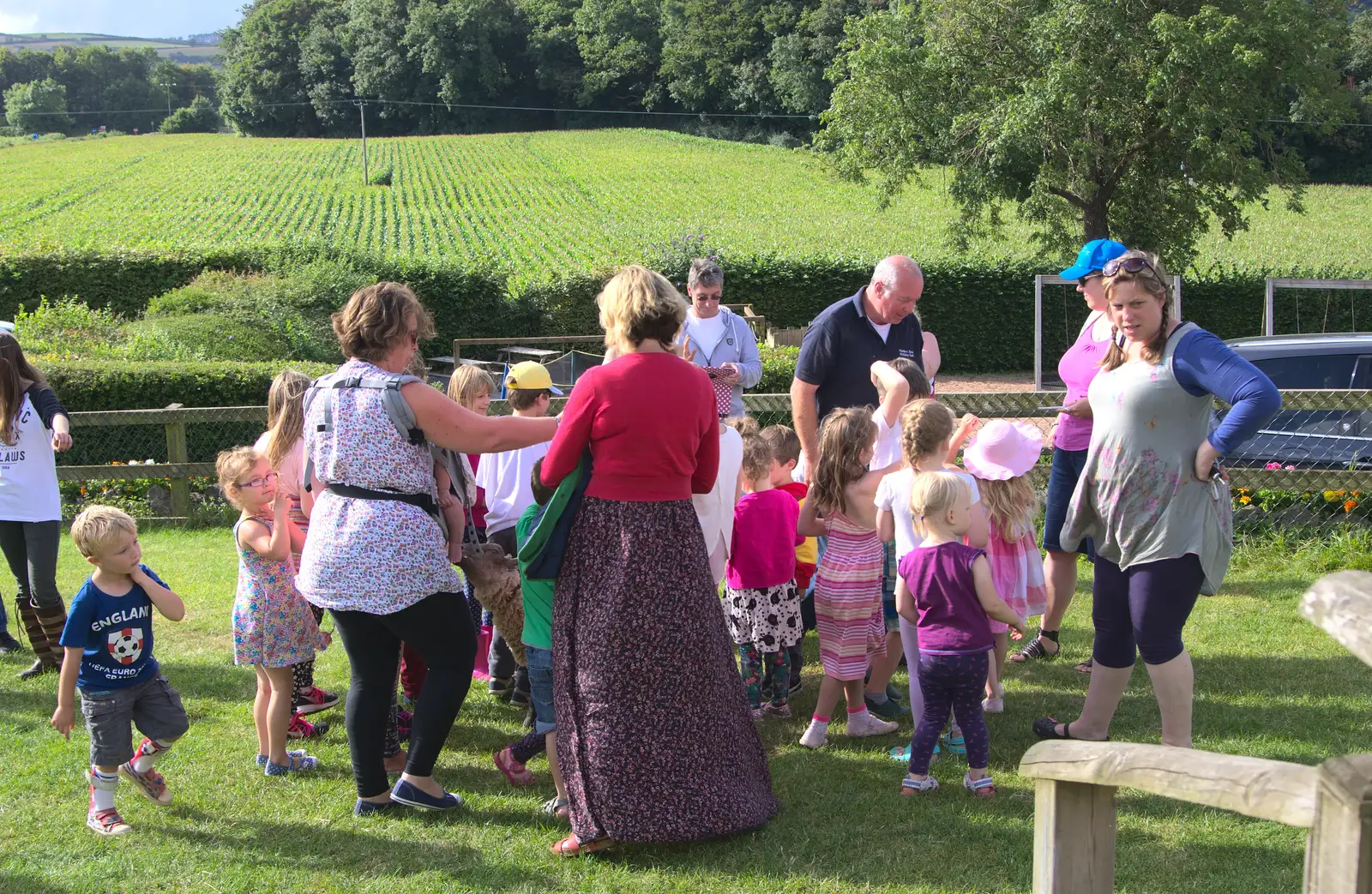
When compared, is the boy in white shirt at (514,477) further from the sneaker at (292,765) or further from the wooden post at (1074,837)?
the wooden post at (1074,837)

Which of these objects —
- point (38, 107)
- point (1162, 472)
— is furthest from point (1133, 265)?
point (38, 107)

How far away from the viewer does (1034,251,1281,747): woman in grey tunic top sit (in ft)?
13.0

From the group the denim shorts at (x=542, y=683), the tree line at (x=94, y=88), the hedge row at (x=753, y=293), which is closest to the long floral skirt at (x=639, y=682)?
the denim shorts at (x=542, y=683)

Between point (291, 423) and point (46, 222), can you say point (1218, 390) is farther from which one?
point (46, 222)

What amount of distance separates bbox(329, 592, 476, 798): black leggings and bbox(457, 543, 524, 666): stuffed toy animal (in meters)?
0.44

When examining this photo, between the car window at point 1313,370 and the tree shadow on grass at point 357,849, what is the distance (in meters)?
6.71

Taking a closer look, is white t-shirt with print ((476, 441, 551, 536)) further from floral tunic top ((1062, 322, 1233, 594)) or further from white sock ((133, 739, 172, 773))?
floral tunic top ((1062, 322, 1233, 594))

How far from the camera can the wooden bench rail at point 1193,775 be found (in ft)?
5.39

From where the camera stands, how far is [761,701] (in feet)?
16.9

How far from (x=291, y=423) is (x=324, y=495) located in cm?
104

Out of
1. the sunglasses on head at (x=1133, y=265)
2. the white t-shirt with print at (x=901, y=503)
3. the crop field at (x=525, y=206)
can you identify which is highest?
the crop field at (x=525, y=206)

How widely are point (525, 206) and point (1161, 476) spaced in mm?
50243

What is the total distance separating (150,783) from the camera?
163 inches

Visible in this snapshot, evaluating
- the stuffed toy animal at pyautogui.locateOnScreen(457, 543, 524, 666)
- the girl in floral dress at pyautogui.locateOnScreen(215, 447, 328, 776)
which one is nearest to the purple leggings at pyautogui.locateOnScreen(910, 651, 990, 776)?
the stuffed toy animal at pyautogui.locateOnScreen(457, 543, 524, 666)
